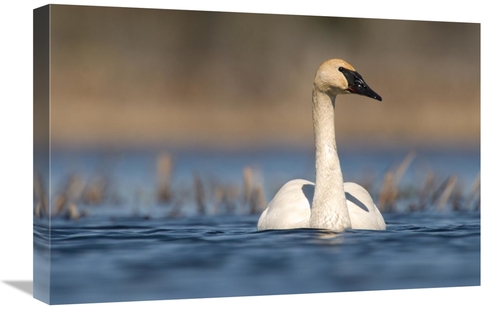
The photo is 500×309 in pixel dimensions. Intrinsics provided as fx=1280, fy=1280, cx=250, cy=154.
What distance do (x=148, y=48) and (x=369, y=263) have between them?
3.07m

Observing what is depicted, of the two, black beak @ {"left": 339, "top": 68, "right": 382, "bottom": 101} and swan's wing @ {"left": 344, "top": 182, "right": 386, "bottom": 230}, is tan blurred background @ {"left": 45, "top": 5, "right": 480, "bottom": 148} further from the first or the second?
swan's wing @ {"left": 344, "top": 182, "right": 386, "bottom": 230}

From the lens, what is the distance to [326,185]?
12.8 metres

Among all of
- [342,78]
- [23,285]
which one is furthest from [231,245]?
[23,285]

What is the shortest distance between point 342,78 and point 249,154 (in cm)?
120

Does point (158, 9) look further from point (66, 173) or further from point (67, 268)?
point (67, 268)

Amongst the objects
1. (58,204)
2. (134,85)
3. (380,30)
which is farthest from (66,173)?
(380,30)

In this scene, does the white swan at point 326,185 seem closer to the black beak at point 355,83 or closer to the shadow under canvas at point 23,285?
the black beak at point 355,83

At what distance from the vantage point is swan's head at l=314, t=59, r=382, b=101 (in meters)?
12.8

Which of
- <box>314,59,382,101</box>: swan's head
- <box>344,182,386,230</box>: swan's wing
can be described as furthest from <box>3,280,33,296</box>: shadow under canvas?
<box>314,59,382,101</box>: swan's head

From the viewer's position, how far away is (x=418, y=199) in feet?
43.9

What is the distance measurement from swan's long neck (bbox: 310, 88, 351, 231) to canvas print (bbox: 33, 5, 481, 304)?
0.02 m

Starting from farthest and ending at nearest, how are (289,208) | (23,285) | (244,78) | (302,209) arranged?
1. (302,209)
2. (289,208)
3. (23,285)
4. (244,78)

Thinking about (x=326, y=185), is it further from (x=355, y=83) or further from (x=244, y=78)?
(x=244, y=78)

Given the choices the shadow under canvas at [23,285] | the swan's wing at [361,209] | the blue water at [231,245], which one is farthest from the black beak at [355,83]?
the shadow under canvas at [23,285]
